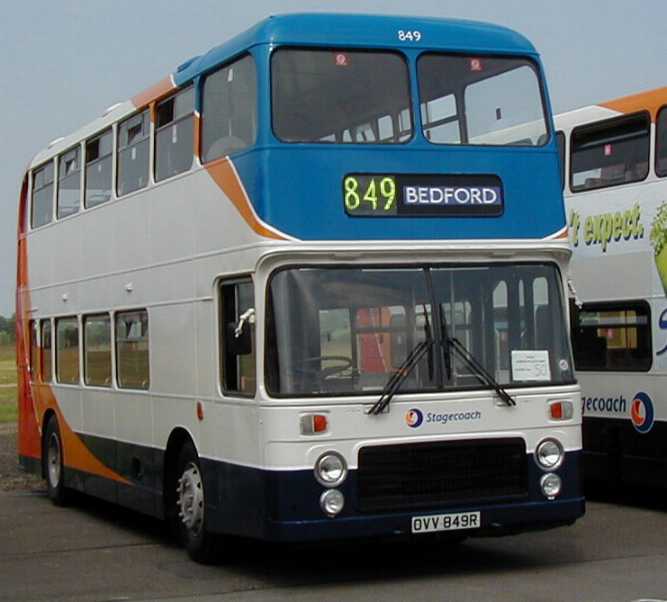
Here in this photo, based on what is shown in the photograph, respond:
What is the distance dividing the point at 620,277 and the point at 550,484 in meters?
4.97

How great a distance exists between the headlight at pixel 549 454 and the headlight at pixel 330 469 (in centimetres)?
160

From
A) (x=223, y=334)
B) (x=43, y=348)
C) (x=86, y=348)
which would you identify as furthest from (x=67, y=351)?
(x=223, y=334)

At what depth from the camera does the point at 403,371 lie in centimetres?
1157

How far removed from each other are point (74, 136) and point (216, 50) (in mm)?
5364

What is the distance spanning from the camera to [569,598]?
1074 centimetres

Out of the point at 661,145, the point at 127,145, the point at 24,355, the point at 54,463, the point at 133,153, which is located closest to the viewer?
the point at 133,153

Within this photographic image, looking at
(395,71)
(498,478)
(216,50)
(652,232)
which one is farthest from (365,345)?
(652,232)

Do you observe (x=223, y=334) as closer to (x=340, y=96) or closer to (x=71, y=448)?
(x=340, y=96)

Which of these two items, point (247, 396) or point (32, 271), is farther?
point (32, 271)

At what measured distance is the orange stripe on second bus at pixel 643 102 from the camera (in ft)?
52.2

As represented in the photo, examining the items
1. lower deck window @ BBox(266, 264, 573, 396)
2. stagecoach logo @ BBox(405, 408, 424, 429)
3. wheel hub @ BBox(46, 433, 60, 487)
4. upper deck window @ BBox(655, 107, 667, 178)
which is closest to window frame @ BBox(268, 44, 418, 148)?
lower deck window @ BBox(266, 264, 573, 396)

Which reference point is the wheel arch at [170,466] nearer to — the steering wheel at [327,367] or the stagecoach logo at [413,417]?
the steering wheel at [327,367]

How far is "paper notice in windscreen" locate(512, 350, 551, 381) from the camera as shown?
12000mm

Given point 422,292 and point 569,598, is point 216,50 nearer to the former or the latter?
point 422,292
